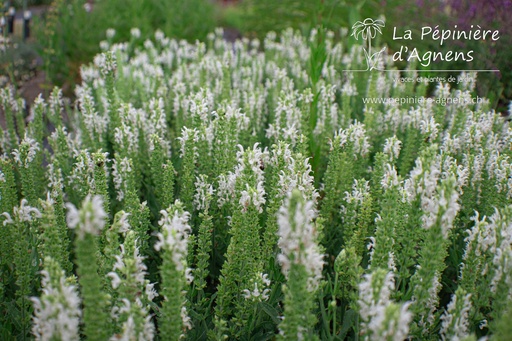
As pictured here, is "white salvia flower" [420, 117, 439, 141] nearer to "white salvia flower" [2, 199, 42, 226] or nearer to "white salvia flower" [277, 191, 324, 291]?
"white salvia flower" [277, 191, 324, 291]

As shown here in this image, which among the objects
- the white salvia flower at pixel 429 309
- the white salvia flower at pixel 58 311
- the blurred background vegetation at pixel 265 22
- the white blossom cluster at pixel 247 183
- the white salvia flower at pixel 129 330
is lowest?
the white salvia flower at pixel 429 309

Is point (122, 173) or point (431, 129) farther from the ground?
point (431, 129)

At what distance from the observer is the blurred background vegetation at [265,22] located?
5785mm

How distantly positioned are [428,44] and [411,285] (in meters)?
5.43

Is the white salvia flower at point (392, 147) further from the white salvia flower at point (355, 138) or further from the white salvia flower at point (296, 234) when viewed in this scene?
the white salvia flower at point (296, 234)

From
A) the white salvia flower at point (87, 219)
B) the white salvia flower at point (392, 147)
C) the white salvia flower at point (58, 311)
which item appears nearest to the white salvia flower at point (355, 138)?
the white salvia flower at point (392, 147)

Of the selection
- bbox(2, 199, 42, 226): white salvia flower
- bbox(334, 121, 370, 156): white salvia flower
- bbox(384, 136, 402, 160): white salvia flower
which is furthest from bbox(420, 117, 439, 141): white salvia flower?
bbox(2, 199, 42, 226): white salvia flower

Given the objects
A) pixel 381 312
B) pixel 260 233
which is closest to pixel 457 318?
pixel 381 312

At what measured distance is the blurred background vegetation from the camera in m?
5.79

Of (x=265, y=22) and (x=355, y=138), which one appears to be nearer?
(x=355, y=138)

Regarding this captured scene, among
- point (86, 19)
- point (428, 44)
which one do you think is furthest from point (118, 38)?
point (428, 44)

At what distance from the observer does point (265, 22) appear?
9.94 m

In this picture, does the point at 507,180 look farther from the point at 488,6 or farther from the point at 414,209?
the point at 488,6

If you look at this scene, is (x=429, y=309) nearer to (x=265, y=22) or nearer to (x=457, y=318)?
(x=457, y=318)
